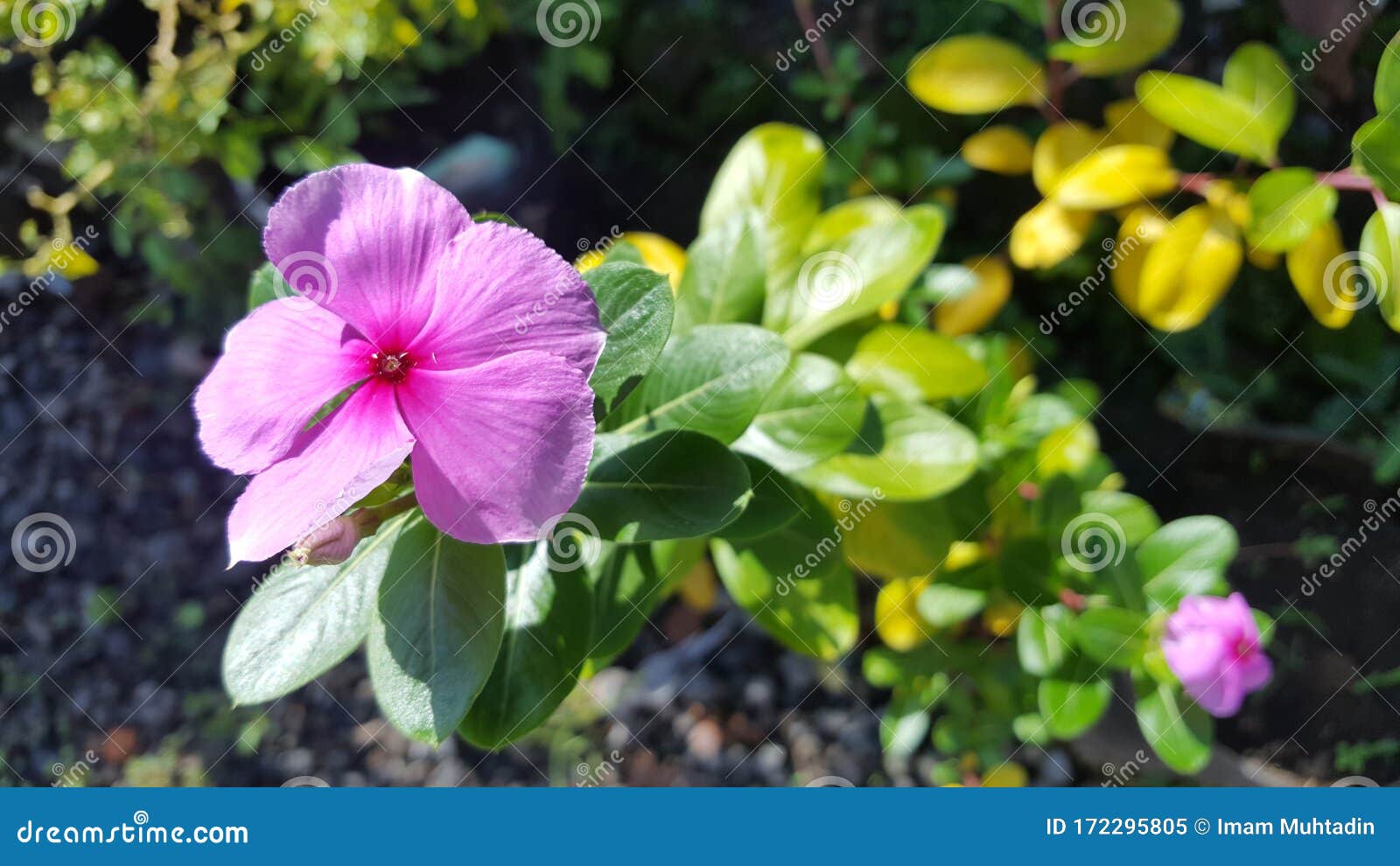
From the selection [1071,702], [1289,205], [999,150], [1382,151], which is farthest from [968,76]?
[1071,702]

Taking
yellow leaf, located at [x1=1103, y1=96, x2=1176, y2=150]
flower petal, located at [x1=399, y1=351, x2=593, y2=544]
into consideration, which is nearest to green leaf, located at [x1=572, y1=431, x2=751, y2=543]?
flower petal, located at [x1=399, y1=351, x2=593, y2=544]

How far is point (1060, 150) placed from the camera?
165 cm

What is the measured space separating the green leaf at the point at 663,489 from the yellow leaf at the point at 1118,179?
96 centimetres

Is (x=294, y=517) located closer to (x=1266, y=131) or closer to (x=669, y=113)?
(x=1266, y=131)

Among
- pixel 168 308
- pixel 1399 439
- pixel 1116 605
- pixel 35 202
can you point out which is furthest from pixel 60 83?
pixel 1399 439

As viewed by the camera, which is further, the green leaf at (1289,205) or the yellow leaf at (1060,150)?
the yellow leaf at (1060,150)

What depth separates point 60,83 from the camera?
76.9 inches

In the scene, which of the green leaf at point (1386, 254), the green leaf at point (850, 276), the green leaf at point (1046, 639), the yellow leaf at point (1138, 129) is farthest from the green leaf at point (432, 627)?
the yellow leaf at point (1138, 129)

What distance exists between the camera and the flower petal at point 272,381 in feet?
2.31

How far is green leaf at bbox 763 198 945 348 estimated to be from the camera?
124 centimetres

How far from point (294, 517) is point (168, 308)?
2104 mm

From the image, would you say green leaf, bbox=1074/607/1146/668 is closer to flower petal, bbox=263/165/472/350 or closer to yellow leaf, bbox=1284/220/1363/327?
yellow leaf, bbox=1284/220/1363/327

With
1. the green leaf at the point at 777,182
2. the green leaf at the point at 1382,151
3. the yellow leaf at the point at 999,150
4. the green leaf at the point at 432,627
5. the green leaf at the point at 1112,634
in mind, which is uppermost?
the green leaf at the point at 1382,151

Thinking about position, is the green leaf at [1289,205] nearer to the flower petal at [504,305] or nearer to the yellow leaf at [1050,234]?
the yellow leaf at [1050,234]
